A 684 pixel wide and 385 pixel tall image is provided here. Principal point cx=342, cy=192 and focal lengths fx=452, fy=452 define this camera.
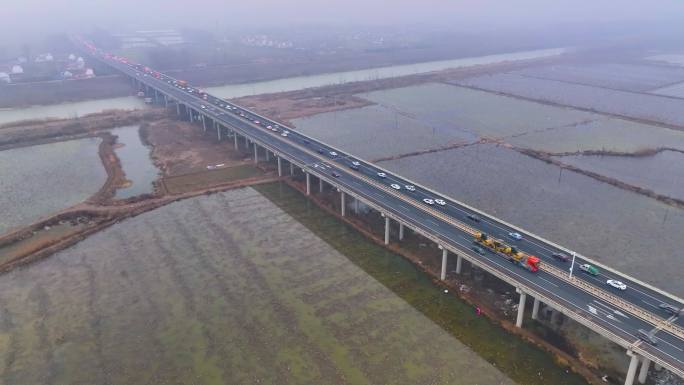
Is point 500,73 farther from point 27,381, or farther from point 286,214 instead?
point 27,381

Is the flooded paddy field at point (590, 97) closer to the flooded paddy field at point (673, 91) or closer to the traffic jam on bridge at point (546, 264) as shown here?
the flooded paddy field at point (673, 91)

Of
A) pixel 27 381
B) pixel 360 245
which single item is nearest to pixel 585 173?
pixel 360 245

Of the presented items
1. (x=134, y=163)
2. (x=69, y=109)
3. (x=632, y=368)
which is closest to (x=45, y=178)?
(x=134, y=163)

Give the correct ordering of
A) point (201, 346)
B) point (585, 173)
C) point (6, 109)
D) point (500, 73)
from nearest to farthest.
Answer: point (201, 346), point (585, 173), point (6, 109), point (500, 73)

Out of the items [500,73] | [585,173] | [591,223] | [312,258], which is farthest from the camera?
[500,73]

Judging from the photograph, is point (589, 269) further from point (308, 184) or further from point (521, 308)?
point (308, 184)

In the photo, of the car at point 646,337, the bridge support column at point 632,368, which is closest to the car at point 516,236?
the car at point 646,337
